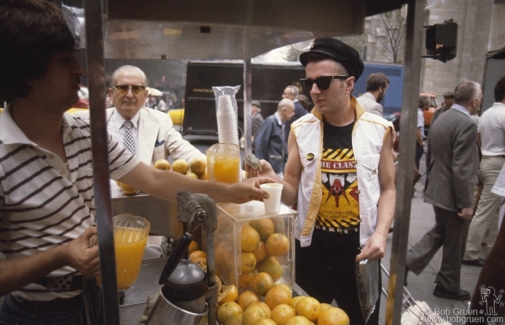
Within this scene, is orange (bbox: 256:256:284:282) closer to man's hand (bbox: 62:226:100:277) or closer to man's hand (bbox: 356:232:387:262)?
man's hand (bbox: 356:232:387:262)

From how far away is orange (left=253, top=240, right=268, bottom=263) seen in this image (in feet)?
5.40

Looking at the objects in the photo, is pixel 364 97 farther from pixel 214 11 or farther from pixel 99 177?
pixel 99 177

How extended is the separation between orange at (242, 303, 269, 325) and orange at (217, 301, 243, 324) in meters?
0.04

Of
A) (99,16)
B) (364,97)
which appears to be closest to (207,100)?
(364,97)

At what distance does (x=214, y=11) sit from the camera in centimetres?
132

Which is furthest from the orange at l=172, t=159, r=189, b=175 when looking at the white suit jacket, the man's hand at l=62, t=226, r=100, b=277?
the man's hand at l=62, t=226, r=100, b=277

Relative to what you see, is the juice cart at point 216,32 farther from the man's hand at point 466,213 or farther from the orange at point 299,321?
the man's hand at point 466,213

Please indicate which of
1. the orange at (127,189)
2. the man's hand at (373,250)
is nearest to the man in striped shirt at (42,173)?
the orange at (127,189)

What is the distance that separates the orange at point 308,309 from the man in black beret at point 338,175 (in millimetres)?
780

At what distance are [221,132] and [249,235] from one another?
2.18ft

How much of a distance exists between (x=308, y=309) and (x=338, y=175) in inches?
37.8

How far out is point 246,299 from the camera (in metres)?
1.50

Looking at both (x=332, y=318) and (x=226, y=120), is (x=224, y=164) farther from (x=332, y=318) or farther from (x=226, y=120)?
(x=332, y=318)

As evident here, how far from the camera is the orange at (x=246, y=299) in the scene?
1486 millimetres
